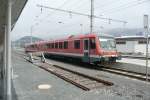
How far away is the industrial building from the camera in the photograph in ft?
155

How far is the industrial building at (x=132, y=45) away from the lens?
155 feet

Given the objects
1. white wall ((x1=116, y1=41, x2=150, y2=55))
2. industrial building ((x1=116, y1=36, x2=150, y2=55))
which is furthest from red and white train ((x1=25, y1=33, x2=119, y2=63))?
Result: white wall ((x1=116, y1=41, x2=150, y2=55))

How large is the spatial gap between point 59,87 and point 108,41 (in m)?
10.3

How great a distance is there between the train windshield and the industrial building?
28584 millimetres

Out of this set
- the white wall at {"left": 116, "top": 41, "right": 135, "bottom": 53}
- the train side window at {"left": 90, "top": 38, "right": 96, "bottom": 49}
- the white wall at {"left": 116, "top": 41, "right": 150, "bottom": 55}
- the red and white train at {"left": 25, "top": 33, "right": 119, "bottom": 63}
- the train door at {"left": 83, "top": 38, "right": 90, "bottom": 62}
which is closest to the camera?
the red and white train at {"left": 25, "top": 33, "right": 119, "bottom": 63}

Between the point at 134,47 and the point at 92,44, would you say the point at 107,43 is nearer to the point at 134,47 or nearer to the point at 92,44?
the point at 92,44

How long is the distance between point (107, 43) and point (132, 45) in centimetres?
3105

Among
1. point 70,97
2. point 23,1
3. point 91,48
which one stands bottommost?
point 70,97

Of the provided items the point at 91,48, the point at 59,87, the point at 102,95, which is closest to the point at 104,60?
the point at 91,48

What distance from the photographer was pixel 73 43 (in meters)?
22.2

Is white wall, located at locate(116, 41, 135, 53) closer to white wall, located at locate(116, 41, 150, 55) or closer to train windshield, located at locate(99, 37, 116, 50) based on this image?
white wall, located at locate(116, 41, 150, 55)

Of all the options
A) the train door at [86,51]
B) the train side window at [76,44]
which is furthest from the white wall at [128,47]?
the train door at [86,51]

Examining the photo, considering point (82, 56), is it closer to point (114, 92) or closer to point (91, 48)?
point (91, 48)

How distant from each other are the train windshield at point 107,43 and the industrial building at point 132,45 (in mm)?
28584
